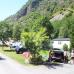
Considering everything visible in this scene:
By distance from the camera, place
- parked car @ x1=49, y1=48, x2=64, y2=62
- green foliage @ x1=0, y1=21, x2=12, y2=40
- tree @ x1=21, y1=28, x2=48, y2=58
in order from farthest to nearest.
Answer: green foliage @ x1=0, y1=21, x2=12, y2=40
parked car @ x1=49, y1=48, x2=64, y2=62
tree @ x1=21, y1=28, x2=48, y2=58

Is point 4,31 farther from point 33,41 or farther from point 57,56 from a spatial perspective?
point 33,41

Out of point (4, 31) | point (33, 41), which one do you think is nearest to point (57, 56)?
point (33, 41)

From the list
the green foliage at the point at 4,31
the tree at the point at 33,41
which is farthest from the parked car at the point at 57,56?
the green foliage at the point at 4,31

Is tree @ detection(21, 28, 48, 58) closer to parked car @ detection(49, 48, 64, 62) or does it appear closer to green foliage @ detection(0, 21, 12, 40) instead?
parked car @ detection(49, 48, 64, 62)

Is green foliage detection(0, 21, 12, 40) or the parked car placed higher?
green foliage detection(0, 21, 12, 40)

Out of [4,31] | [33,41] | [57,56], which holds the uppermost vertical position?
[4,31]

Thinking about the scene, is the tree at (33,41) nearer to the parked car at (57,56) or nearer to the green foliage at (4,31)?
the parked car at (57,56)

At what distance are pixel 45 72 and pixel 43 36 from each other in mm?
8071

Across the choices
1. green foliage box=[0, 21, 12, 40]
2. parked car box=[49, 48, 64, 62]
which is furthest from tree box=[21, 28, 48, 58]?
green foliage box=[0, 21, 12, 40]

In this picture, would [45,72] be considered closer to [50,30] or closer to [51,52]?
[51,52]

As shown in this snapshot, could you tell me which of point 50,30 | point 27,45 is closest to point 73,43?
point 27,45

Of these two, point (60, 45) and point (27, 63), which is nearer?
point (27, 63)

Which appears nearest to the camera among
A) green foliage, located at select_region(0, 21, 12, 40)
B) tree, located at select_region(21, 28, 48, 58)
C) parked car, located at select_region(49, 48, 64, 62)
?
tree, located at select_region(21, 28, 48, 58)

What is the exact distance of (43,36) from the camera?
30.1 m
